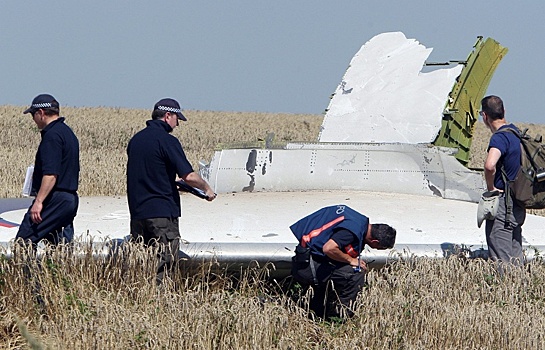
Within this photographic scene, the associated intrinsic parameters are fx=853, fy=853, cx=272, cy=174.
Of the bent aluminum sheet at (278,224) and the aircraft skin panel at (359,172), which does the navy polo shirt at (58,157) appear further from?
the aircraft skin panel at (359,172)

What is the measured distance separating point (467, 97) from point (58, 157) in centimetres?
566

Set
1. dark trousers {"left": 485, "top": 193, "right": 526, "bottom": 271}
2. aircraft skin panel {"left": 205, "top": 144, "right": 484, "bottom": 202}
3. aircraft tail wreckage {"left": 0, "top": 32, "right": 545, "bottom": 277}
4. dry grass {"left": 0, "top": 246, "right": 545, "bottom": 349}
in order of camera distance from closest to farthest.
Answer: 1. dry grass {"left": 0, "top": 246, "right": 545, "bottom": 349}
2. dark trousers {"left": 485, "top": 193, "right": 526, "bottom": 271}
3. aircraft tail wreckage {"left": 0, "top": 32, "right": 545, "bottom": 277}
4. aircraft skin panel {"left": 205, "top": 144, "right": 484, "bottom": 202}

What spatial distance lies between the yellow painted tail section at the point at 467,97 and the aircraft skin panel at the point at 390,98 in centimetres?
13

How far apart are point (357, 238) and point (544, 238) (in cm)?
236

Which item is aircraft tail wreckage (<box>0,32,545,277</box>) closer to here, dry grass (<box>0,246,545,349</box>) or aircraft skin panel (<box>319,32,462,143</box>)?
aircraft skin panel (<box>319,32,462,143</box>)

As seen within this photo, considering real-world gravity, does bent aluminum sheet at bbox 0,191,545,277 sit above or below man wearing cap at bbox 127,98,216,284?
below

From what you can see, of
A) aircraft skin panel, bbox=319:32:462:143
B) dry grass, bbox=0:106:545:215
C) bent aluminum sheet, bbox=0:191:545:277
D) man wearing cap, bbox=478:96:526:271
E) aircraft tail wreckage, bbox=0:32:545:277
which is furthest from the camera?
dry grass, bbox=0:106:545:215

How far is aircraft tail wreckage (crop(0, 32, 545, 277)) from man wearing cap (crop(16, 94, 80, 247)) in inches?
17.4

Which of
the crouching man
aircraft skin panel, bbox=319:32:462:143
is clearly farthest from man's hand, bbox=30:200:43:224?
aircraft skin panel, bbox=319:32:462:143

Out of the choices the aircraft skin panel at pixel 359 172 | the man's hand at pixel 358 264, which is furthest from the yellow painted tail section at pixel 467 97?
the man's hand at pixel 358 264

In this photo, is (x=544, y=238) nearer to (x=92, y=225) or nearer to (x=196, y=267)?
(x=196, y=267)

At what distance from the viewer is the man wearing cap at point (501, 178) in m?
6.19

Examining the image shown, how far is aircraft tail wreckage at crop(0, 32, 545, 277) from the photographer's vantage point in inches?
274

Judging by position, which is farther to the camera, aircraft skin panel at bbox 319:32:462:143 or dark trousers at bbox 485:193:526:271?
aircraft skin panel at bbox 319:32:462:143
